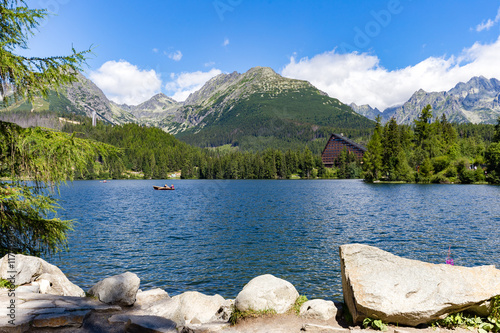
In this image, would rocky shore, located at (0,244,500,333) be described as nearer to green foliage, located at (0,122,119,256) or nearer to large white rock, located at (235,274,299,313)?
large white rock, located at (235,274,299,313)

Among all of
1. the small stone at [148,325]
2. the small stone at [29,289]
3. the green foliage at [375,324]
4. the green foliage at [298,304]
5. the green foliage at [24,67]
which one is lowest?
the green foliage at [298,304]

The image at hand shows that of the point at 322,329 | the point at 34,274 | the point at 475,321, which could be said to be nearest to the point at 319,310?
the point at 322,329

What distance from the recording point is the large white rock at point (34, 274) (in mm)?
10267

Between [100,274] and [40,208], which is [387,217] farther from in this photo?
[40,208]

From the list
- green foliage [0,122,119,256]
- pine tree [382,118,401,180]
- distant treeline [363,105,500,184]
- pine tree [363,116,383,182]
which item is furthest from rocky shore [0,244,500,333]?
pine tree [382,118,401,180]

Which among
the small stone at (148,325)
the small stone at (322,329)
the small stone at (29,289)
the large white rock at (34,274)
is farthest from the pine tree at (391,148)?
the small stone at (29,289)

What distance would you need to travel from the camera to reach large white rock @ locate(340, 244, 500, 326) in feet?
26.6

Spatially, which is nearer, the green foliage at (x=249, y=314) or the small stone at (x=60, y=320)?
the small stone at (x=60, y=320)

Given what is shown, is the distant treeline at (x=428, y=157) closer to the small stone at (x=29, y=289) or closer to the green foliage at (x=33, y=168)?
the green foliage at (x=33, y=168)

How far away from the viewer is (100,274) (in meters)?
20.2

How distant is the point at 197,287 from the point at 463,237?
27.8m

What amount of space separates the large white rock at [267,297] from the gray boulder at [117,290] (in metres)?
4.09

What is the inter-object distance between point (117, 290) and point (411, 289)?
32.4ft

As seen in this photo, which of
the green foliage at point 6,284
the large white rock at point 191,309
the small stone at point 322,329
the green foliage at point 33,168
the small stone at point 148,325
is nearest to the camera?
the small stone at point 148,325
